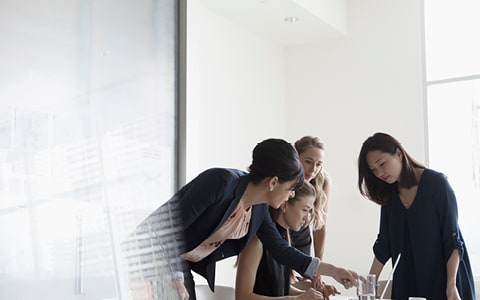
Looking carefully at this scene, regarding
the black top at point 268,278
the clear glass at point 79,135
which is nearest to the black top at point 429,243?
the black top at point 268,278

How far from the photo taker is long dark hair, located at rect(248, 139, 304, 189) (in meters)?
1.71

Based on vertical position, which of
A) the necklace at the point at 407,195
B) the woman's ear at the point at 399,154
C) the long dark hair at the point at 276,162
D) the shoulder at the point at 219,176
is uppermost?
the woman's ear at the point at 399,154

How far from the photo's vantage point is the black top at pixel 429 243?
90.5 inches

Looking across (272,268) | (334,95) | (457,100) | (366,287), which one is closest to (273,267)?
(272,268)

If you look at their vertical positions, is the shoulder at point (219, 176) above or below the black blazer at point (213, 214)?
above

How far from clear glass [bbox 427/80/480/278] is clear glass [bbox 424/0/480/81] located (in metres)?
0.11

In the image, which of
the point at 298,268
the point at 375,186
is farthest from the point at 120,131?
the point at 375,186

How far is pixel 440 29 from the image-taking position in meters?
4.25

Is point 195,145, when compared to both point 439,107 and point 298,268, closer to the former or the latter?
point 298,268

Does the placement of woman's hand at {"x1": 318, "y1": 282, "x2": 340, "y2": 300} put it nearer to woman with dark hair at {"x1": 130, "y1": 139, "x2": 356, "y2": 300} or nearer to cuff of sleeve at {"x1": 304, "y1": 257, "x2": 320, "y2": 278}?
cuff of sleeve at {"x1": 304, "y1": 257, "x2": 320, "y2": 278}

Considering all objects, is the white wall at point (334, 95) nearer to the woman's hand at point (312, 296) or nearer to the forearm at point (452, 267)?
the forearm at point (452, 267)

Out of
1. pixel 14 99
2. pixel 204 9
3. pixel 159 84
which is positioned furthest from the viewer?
pixel 204 9

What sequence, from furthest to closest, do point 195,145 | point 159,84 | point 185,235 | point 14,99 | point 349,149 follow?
1. point 349,149
2. point 195,145
3. point 159,84
4. point 14,99
5. point 185,235

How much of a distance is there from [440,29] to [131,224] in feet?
13.2
